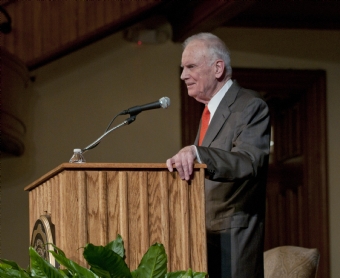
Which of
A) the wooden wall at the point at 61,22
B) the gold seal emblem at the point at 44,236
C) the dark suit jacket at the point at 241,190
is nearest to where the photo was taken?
the gold seal emblem at the point at 44,236

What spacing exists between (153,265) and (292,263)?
2110mm

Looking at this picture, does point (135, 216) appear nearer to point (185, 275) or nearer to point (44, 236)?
point (44, 236)

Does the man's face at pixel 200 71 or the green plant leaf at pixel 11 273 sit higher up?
the man's face at pixel 200 71

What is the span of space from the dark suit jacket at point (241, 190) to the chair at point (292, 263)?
0.94 metres

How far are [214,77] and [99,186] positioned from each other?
1072mm

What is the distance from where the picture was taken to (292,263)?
3.71 meters

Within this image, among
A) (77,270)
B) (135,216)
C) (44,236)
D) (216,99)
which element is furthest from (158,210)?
(216,99)

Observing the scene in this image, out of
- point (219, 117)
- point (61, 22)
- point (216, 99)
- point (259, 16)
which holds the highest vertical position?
point (259, 16)

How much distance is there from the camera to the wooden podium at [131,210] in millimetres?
2160

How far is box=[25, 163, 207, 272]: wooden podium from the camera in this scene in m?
2.16

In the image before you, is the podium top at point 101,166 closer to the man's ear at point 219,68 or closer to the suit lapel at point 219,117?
the suit lapel at point 219,117

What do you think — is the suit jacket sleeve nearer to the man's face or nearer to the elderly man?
the elderly man

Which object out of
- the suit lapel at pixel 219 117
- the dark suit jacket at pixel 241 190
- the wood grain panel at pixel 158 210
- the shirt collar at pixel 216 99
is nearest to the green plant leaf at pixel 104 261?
the wood grain panel at pixel 158 210

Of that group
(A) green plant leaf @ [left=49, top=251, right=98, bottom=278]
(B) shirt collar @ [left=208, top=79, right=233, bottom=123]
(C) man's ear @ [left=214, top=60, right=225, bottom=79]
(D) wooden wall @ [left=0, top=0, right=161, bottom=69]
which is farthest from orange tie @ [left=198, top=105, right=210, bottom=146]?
(D) wooden wall @ [left=0, top=0, right=161, bottom=69]
